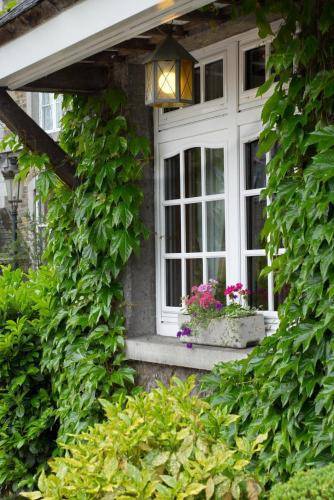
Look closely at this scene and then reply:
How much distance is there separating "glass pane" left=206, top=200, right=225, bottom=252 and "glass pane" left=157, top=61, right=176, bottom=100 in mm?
887

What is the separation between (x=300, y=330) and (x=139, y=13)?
1.87 m

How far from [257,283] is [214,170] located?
2.95 ft

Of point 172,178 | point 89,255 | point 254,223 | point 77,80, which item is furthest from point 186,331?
point 77,80

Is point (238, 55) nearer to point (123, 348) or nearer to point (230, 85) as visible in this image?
point (230, 85)

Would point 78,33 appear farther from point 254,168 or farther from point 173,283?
point 173,283

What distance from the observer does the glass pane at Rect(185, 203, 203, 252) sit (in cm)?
659

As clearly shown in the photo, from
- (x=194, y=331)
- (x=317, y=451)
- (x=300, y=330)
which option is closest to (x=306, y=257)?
(x=300, y=330)

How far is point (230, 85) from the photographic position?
20.4 feet

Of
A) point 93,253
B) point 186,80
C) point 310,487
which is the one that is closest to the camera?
point 310,487

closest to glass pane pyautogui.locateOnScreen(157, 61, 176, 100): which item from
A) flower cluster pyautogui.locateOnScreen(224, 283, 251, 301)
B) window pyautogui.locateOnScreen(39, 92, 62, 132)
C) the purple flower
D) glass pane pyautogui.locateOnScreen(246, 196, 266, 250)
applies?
glass pane pyautogui.locateOnScreen(246, 196, 266, 250)

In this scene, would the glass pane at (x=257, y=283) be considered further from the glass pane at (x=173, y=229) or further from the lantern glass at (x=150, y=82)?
the lantern glass at (x=150, y=82)

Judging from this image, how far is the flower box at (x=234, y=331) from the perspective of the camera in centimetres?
585

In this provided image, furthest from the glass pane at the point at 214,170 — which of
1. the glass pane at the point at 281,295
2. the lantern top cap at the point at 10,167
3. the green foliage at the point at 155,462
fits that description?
the lantern top cap at the point at 10,167

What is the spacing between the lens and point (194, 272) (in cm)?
666
